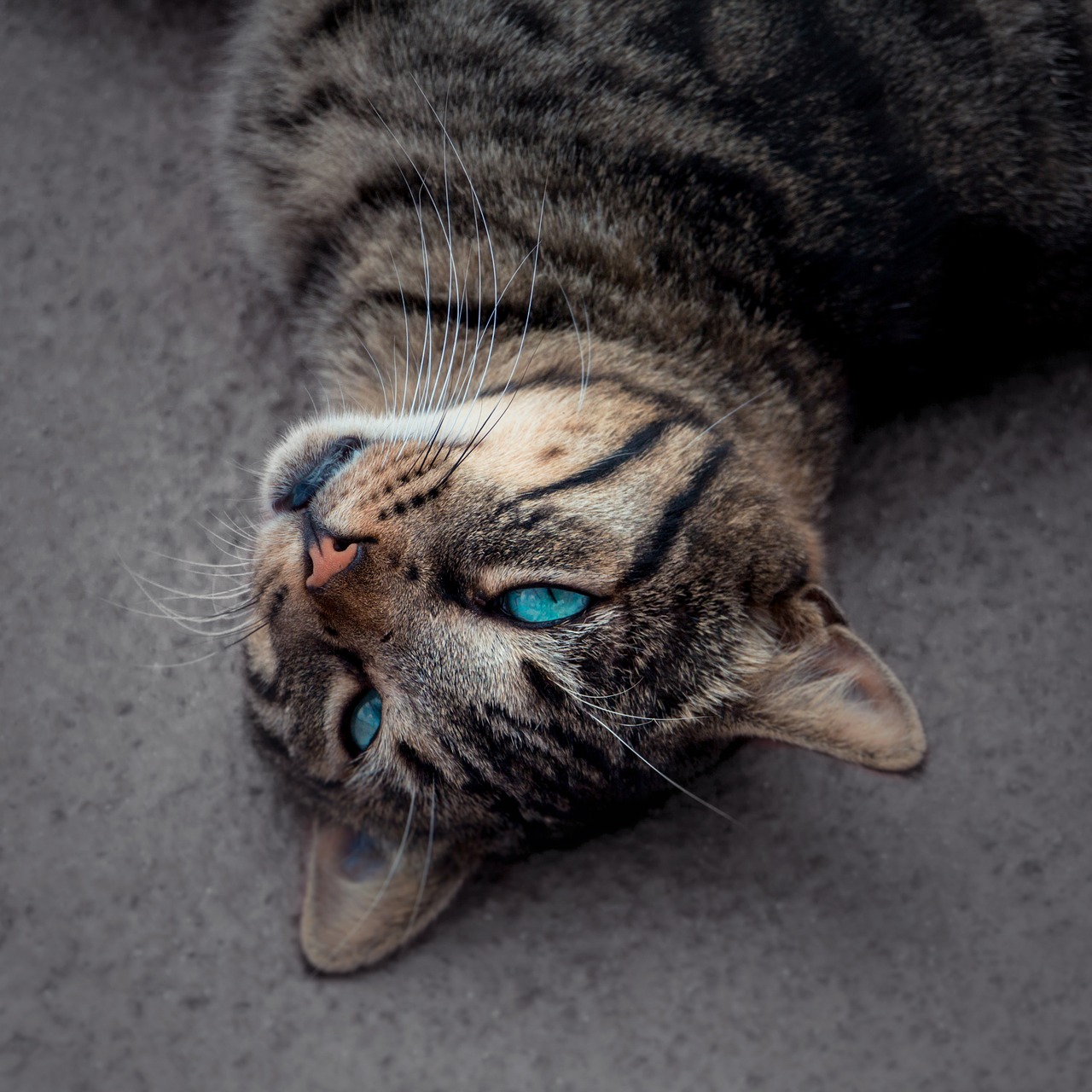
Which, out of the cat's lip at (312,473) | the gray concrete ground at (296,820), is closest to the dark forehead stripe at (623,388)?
the cat's lip at (312,473)

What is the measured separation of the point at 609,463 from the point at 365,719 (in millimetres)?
512

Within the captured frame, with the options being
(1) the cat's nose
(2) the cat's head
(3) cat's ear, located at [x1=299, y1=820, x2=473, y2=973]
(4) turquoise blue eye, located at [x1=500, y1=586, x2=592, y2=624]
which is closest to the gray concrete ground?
(3) cat's ear, located at [x1=299, y1=820, x2=473, y2=973]

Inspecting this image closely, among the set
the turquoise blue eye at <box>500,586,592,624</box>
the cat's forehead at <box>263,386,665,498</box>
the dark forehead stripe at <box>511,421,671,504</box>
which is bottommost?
the turquoise blue eye at <box>500,586,592,624</box>

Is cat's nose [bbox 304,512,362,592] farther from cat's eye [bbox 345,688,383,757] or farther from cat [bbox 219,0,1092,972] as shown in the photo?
cat's eye [bbox 345,688,383,757]

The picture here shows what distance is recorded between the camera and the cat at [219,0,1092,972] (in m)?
1.34

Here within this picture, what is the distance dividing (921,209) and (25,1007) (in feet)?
6.67

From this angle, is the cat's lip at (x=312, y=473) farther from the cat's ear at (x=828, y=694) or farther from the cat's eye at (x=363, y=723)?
the cat's ear at (x=828, y=694)

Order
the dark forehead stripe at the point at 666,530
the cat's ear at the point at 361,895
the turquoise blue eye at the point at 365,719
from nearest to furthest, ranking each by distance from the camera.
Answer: the dark forehead stripe at the point at 666,530
the turquoise blue eye at the point at 365,719
the cat's ear at the point at 361,895

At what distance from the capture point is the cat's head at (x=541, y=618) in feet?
4.32

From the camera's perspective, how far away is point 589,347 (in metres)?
1.53

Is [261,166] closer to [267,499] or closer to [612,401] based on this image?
[267,499]

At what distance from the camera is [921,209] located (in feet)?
5.27

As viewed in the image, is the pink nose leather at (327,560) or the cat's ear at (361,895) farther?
the cat's ear at (361,895)

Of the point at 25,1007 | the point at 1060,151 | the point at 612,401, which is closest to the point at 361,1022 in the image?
the point at 25,1007
